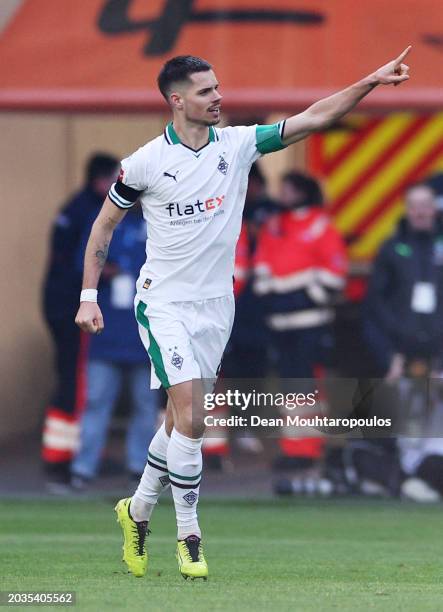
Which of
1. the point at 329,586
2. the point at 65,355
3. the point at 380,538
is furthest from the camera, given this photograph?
the point at 65,355

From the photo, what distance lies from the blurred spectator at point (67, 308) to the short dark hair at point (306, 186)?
4.12 ft

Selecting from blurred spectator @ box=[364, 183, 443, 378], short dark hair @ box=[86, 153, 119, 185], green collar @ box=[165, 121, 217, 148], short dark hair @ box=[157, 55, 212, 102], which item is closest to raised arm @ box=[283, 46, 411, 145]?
green collar @ box=[165, 121, 217, 148]

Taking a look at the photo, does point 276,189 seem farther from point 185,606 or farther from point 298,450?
point 185,606

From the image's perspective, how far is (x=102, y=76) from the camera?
1096 centimetres

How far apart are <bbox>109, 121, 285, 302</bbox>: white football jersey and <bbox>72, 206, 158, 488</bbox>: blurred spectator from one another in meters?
4.30

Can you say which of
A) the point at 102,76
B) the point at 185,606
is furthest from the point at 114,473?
the point at 185,606

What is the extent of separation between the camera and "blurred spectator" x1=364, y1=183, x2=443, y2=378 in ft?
38.7

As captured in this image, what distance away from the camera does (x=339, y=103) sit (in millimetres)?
7273

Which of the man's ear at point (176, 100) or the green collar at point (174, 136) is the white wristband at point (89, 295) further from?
the man's ear at point (176, 100)

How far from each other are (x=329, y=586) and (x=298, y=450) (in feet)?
16.7

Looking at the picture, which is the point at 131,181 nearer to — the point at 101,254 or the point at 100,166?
the point at 101,254

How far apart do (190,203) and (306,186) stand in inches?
199

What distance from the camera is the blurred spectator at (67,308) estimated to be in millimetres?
12141

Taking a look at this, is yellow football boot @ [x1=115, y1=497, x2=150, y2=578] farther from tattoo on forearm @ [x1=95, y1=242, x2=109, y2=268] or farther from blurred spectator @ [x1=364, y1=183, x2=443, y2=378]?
blurred spectator @ [x1=364, y1=183, x2=443, y2=378]
